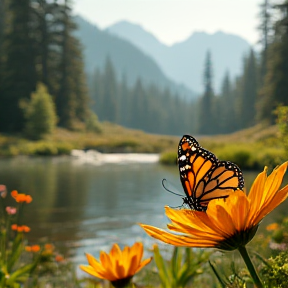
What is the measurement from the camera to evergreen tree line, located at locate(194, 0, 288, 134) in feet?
90.1

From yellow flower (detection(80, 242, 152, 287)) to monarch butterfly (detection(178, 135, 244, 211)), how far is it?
0.15 meters

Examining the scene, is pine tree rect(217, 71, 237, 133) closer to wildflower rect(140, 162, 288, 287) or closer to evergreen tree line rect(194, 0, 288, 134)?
evergreen tree line rect(194, 0, 288, 134)

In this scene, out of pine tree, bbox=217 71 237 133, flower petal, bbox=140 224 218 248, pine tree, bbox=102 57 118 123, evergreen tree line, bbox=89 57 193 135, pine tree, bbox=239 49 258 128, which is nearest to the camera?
flower petal, bbox=140 224 218 248

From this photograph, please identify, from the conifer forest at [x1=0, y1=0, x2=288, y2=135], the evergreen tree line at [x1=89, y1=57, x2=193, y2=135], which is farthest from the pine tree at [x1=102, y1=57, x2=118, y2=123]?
the conifer forest at [x1=0, y1=0, x2=288, y2=135]

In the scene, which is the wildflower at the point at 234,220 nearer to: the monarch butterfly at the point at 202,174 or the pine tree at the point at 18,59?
the monarch butterfly at the point at 202,174

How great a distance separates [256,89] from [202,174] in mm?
55289

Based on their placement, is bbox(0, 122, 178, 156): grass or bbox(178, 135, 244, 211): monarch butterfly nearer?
bbox(178, 135, 244, 211): monarch butterfly

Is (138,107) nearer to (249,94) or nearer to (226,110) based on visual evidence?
(226,110)

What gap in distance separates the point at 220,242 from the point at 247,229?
35 millimetres

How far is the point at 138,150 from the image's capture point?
98.1 feet

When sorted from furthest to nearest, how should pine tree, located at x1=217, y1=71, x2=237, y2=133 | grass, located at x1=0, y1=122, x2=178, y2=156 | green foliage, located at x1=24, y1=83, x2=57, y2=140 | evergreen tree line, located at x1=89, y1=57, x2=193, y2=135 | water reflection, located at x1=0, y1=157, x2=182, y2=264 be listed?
evergreen tree line, located at x1=89, y1=57, x2=193, y2=135 → pine tree, located at x1=217, y1=71, x2=237, y2=133 → green foliage, located at x1=24, y1=83, x2=57, y2=140 → grass, located at x1=0, y1=122, x2=178, y2=156 → water reflection, located at x1=0, y1=157, x2=182, y2=264

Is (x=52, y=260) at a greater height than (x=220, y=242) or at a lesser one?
lesser

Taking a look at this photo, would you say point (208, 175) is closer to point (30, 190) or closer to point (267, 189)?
point (267, 189)

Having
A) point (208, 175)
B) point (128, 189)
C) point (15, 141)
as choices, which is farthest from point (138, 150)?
point (208, 175)
